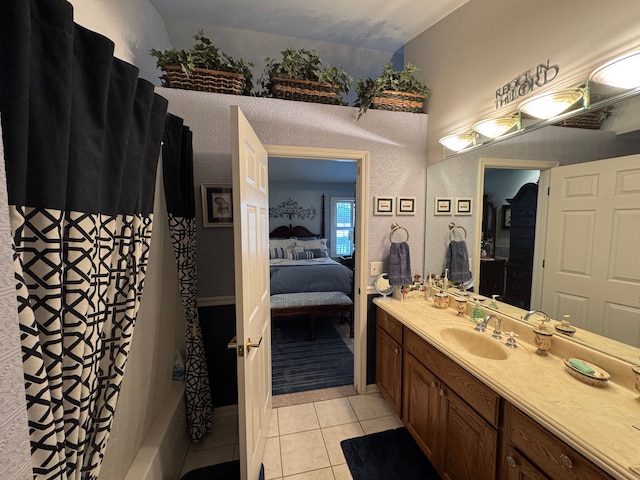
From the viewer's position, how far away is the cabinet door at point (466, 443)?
1.08m

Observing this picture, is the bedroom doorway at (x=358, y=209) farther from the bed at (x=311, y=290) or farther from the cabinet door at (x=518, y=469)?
the cabinet door at (x=518, y=469)

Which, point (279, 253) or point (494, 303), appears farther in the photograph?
point (279, 253)

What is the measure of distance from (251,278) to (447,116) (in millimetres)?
1908

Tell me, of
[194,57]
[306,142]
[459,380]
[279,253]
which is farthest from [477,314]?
[279,253]

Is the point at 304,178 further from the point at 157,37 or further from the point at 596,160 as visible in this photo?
the point at 596,160

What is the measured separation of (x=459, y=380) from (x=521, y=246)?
34.0 inches

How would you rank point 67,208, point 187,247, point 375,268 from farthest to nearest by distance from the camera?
point 375,268 → point 187,247 → point 67,208

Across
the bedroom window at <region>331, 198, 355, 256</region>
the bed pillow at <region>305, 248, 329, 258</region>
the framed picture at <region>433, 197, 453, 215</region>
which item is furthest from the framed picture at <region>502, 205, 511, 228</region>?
the bedroom window at <region>331, 198, 355, 256</region>

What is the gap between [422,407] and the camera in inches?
61.2

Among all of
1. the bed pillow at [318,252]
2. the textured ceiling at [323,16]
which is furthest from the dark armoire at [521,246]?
the bed pillow at [318,252]

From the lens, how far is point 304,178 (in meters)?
5.70

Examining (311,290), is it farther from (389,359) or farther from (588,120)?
(588,120)

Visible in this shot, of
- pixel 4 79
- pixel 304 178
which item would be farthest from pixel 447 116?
pixel 304 178

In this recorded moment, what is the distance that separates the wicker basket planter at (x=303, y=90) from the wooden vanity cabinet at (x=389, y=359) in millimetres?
1790
